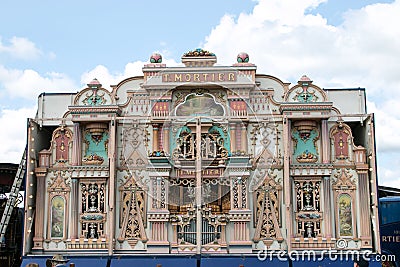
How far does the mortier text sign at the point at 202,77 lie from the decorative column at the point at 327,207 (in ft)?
17.9

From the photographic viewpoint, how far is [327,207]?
838 inches

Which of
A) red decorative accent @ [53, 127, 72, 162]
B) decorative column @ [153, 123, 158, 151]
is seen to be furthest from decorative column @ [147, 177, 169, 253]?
red decorative accent @ [53, 127, 72, 162]

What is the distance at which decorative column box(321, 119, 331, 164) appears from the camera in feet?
71.1

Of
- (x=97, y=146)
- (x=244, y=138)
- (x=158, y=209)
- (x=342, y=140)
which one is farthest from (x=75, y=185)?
(x=342, y=140)

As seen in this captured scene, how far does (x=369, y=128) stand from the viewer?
21484 millimetres

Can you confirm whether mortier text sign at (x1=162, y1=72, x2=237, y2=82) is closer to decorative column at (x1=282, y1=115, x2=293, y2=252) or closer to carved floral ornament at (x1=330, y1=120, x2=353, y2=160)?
decorative column at (x1=282, y1=115, x2=293, y2=252)

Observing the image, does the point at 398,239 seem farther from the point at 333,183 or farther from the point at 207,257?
the point at 207,257

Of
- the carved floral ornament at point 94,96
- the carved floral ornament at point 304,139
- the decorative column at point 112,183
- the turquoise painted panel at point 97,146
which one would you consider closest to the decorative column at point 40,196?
the turquoise painted panel at point 97,146

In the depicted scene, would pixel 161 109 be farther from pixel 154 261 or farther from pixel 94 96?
pixel 154 261

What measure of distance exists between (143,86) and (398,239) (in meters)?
12.7

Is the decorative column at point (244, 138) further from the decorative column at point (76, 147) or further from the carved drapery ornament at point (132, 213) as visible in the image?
the decorative column at point (76, 147)

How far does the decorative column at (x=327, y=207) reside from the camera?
21141mm

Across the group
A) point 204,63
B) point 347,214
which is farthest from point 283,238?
point 204,63

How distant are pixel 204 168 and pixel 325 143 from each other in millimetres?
4863
